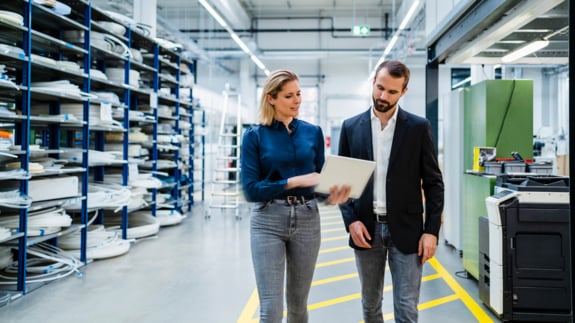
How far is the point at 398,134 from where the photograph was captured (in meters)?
1.99

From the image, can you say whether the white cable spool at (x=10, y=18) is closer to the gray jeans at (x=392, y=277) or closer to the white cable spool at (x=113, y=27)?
the white cable spool at (x=113, y=27)

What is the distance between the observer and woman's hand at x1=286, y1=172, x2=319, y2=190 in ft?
6.12

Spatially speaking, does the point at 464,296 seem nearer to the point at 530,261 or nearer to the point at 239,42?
the point at 530,261

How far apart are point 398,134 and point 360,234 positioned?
0.47 metres

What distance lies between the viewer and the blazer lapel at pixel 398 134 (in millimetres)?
1980

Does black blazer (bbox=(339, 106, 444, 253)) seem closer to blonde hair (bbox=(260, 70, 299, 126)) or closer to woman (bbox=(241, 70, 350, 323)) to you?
woman (bbox=(241, 70, 350, 323))

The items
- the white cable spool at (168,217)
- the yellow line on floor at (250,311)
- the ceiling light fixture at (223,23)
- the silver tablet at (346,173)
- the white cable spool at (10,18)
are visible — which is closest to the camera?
the silver tablet at (346,173)

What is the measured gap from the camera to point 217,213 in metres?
8.85

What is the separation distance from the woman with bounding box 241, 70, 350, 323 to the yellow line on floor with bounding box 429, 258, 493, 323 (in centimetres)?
193

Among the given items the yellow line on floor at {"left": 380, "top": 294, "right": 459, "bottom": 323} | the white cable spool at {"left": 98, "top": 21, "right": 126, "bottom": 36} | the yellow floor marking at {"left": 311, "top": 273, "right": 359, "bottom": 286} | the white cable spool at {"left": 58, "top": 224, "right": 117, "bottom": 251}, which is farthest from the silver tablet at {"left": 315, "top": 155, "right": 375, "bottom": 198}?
the white cable spool at {"left": 98, "top": 21, "right": 126, "bottom": 36}

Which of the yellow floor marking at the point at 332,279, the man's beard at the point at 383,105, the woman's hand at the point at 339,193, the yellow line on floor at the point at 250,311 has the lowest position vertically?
the yellow line on floor at the point at 250,311

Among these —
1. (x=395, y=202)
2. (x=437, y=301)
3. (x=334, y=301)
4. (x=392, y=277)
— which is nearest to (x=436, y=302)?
(x=437, y=301)

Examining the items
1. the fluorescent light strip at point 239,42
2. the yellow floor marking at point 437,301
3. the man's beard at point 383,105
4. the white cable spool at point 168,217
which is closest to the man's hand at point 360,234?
the man's beard at point 383,105

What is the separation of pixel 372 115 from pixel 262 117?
0.52 m
